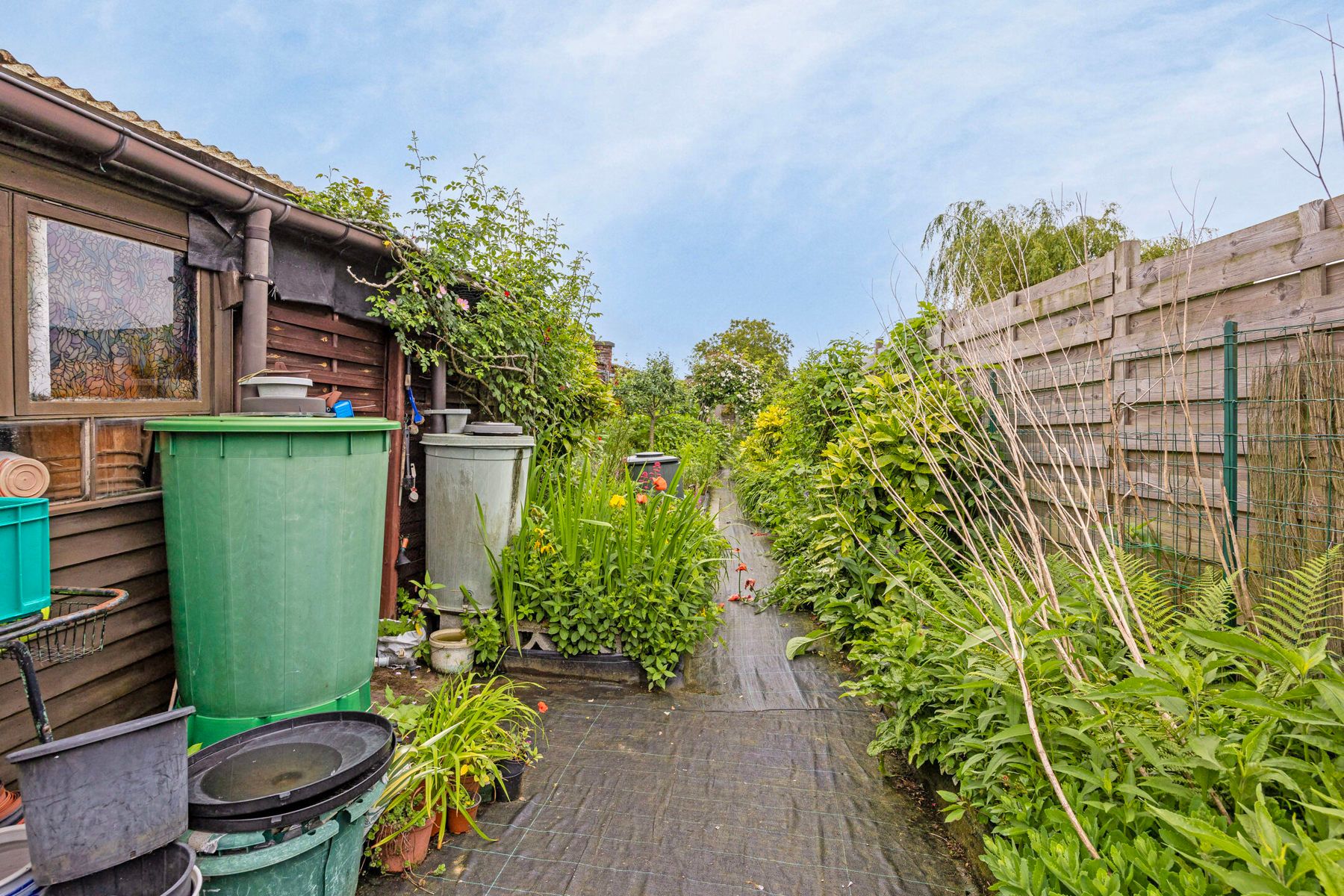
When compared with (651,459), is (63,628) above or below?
below

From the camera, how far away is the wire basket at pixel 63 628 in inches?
51.7

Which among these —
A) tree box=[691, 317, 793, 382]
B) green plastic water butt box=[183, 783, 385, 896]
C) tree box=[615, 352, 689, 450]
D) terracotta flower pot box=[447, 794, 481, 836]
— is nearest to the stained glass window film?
green plastic water butt box=[183, 783, 385, 896]

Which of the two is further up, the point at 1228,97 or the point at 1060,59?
the point at 1060,59

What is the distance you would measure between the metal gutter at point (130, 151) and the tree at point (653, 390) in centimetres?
802

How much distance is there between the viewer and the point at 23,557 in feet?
4.65

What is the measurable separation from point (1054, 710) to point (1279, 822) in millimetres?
540

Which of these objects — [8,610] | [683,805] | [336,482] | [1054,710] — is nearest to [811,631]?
[683,805]

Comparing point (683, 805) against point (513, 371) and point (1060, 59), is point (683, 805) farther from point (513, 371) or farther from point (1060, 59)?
point (1060, 59)

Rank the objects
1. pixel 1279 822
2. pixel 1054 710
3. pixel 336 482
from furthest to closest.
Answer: pixel 336 482
pixel 1054 710
pixel 1279 822

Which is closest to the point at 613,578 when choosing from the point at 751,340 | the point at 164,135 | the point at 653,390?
the point at 164,135

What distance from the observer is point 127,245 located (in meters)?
2.06

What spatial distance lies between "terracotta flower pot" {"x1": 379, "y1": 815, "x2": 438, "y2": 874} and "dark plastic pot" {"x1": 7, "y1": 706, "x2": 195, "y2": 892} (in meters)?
0.76

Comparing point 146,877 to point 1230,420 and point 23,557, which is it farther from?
point 1230,420

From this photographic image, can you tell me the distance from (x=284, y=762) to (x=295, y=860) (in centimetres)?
24
